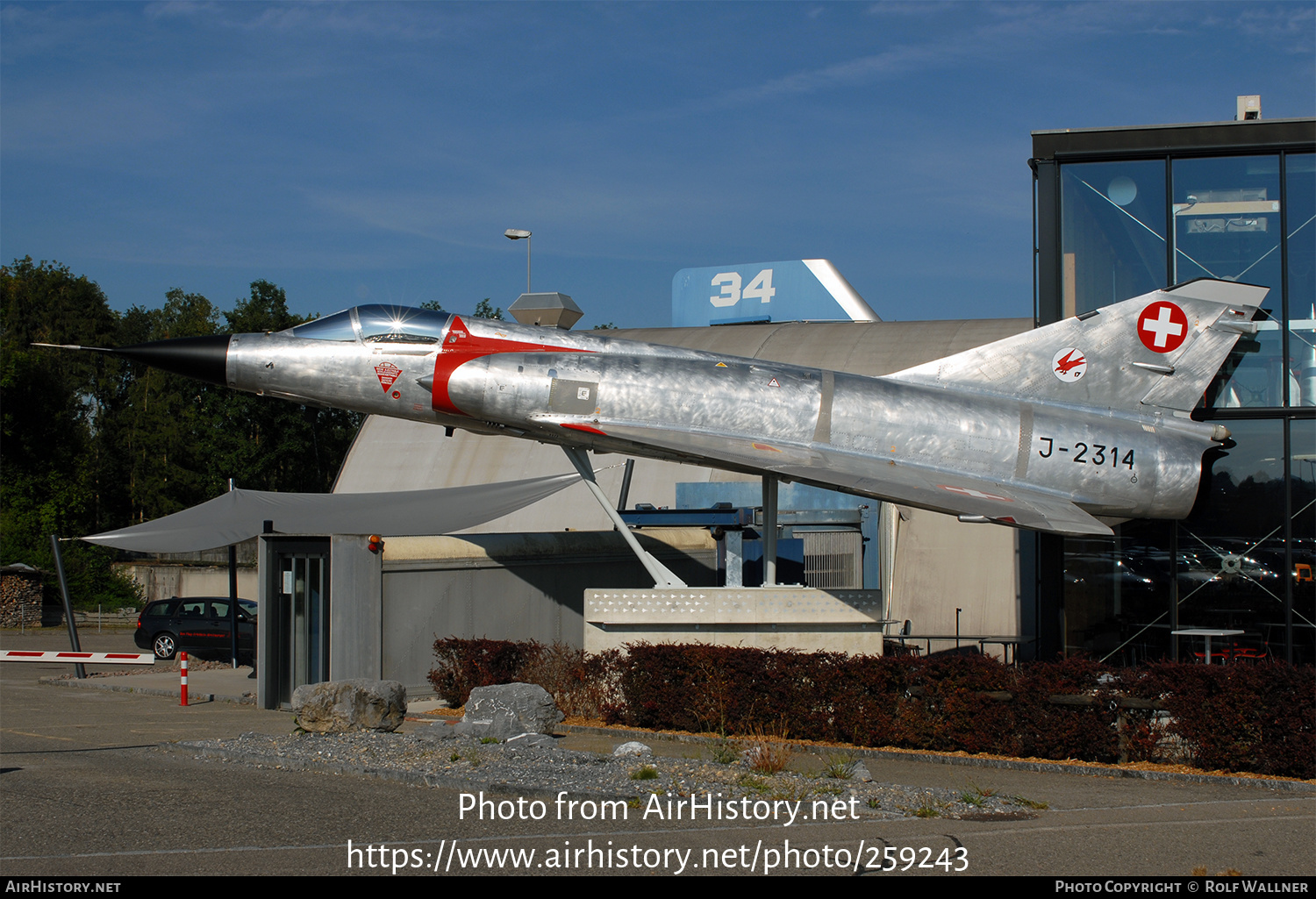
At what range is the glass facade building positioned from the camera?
15.4m

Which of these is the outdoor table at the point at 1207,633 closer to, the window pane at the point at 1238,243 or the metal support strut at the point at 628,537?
the window pane at the point at 1238,243

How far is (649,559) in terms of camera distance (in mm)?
15680

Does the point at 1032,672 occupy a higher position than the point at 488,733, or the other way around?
the point at 1032,672

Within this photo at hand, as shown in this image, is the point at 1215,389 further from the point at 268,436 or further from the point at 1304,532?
the point at 268,436

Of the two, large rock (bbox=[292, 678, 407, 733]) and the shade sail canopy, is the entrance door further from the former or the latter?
large rock (bbox=[292, 678, 407, 733])

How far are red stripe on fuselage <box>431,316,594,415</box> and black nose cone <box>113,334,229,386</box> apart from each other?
315cm

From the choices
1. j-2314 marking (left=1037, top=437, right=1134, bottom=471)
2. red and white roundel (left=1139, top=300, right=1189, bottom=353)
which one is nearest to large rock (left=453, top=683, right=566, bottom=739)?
j-2314 marking (left=1037, top=437, right=1134, bottom=471)

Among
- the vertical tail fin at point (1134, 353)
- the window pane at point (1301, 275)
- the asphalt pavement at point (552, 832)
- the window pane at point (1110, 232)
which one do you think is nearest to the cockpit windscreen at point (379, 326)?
the asphalt pavement at point (552, 832)

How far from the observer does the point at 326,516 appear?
19109 mm

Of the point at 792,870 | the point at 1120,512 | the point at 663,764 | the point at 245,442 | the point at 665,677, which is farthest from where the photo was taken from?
the point at 245,442

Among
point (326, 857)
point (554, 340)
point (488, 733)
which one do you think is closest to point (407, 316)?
point (554, 340)

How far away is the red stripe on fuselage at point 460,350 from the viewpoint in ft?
50.1

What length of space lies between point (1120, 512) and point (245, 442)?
55.8 metres

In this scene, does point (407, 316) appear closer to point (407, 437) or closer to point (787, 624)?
point (787, 624)
